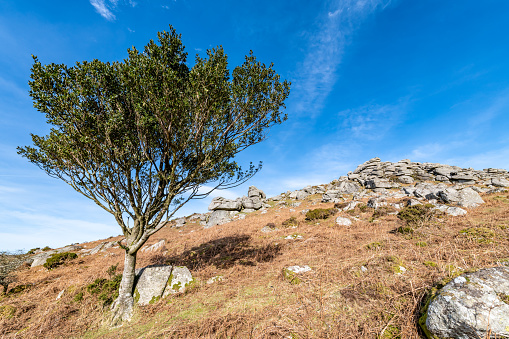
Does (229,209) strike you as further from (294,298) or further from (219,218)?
(294,298)

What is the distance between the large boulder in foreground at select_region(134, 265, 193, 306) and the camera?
996cm

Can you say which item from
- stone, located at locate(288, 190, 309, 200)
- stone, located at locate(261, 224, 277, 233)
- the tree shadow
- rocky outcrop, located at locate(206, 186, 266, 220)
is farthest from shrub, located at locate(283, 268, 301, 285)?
stone, located at locate(288, 190, 309, 200)

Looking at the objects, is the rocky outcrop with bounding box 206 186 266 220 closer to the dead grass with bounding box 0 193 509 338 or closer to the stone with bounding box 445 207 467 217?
the dead grass with bounding box 0 193 509 338

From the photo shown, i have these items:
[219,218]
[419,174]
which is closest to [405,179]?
[419,174]

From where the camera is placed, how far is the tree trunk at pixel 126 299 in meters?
9.01

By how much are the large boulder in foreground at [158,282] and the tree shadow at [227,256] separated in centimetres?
301

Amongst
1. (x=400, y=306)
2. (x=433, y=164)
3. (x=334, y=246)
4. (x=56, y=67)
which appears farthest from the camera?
(x=433, y=164)

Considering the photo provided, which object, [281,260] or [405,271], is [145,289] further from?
[405,271]

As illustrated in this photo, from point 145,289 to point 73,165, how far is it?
26.0ft

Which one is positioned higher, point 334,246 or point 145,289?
point 334,246

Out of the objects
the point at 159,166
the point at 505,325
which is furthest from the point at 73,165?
the point at 505,325

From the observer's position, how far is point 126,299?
966cm

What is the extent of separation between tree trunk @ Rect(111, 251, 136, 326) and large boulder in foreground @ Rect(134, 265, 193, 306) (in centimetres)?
35

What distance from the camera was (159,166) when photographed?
11688 millimetres
